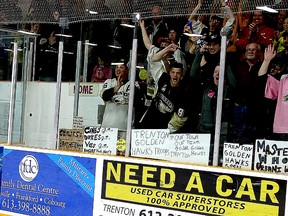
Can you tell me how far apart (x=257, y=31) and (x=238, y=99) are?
76cm

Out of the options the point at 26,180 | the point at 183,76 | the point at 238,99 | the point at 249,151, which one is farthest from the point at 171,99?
the point at 26,180

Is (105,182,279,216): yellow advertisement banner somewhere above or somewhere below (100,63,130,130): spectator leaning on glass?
below

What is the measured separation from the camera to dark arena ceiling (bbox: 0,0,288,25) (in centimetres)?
520

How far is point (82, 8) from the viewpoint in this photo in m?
6.08

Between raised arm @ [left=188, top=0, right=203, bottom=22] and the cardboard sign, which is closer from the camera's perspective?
Result: raised arm @ [left=188, top=0, right=203, bottom=22]

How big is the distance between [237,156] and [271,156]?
31 centimetres

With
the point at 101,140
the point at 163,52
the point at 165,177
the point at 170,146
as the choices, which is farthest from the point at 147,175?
the point at 163,52

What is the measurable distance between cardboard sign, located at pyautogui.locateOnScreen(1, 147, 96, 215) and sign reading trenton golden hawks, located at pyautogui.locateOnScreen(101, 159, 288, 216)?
0.78 feet

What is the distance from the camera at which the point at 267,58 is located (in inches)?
211

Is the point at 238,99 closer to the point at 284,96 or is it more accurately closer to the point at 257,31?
the point at 284,96

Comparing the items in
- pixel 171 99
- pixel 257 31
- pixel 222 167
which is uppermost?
pixel 257 31

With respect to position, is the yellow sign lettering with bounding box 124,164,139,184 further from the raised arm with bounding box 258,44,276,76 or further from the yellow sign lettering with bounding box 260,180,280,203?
the raised arm with bounding box 258,44,276,76

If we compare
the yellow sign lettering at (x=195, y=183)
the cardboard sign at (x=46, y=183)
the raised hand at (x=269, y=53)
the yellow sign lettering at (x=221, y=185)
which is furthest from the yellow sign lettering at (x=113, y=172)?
the raised hand at (x=269, y=53)

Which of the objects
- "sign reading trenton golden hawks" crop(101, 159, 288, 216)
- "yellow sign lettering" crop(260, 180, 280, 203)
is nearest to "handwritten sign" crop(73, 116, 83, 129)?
"sign reading trenton golden hawks" crop(101, 159, 288, 216)
